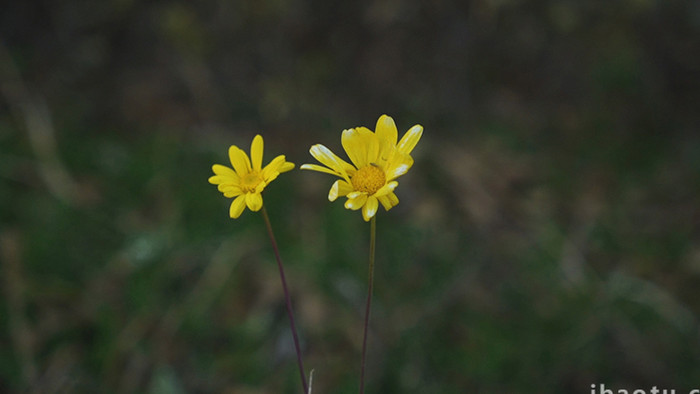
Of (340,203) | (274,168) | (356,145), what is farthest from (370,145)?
(340,203)

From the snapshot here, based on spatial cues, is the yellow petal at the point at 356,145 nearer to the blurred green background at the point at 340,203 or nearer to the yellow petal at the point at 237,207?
the yellow petal at the point at 237,207

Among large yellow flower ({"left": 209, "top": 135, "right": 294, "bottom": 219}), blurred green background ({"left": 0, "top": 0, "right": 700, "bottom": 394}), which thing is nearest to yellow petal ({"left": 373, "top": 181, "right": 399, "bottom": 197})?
large yellow flower ({"left": 209, "top": 135, "right": 294, "bottom": 219})

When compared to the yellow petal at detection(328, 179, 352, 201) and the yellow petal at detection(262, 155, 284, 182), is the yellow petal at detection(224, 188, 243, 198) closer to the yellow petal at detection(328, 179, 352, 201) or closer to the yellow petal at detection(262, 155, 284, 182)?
the yellow petal at detection(262, 155, 284, 182)

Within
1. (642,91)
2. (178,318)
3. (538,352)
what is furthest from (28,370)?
(642,91)

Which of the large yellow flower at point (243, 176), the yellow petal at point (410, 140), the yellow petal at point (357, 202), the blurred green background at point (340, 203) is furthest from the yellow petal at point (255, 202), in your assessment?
the blurred green background at point (340, 203)

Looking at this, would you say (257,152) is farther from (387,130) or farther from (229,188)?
(387,130)

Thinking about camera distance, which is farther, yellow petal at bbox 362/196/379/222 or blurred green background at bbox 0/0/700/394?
blurred green background at bbox 0/0/700/394

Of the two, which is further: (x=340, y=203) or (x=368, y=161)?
(x=340, y=203)

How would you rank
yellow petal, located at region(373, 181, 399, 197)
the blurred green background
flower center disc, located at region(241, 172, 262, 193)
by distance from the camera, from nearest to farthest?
yellow petal, located at region(373, 181, 399, 197)
flower center disc, located at region(241, 172, 262, 193)
the blurred green background
